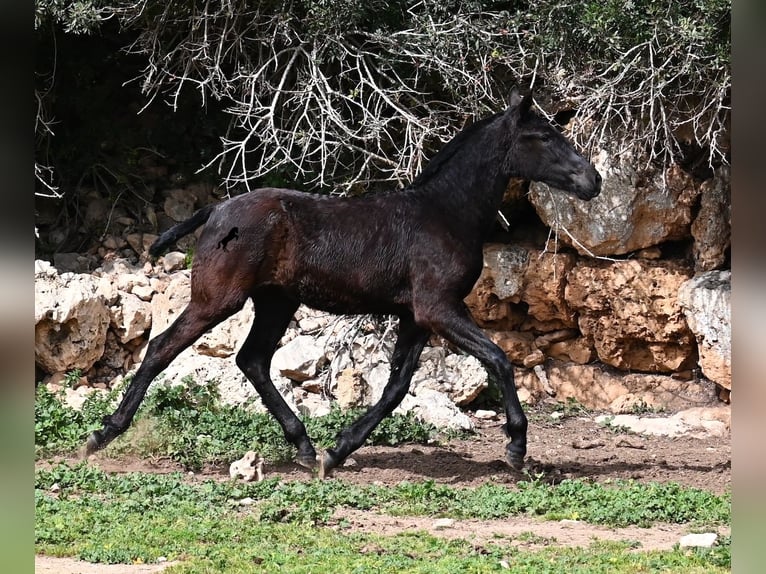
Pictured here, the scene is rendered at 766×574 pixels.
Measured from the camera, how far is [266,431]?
27.4 ft

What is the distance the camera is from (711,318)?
976 cm

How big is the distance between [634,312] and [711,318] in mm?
919

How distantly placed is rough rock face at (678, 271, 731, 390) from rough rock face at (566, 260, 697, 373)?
0.32m

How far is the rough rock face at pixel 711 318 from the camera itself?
972cm

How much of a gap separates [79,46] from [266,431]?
19.9 feet

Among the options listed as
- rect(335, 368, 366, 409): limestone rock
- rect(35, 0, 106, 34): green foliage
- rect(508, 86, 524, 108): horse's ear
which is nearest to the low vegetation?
rect(335, 368, 366, 409): limestone rock

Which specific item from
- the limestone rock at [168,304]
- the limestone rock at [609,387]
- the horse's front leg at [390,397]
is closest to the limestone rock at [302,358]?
the limestone rock at [168,304]

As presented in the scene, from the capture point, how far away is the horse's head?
7.48 meters

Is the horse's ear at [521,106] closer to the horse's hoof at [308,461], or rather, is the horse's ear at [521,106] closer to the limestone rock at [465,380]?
the horse's hoof at [308,461]

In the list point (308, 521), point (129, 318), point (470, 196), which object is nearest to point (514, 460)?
point (308, 521)

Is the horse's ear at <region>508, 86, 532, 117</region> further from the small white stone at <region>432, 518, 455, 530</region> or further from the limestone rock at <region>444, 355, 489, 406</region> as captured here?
the limestone rock at <region>444, 355, 489, 406</region>

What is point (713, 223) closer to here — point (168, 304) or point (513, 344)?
point (513, 344)
